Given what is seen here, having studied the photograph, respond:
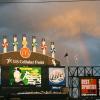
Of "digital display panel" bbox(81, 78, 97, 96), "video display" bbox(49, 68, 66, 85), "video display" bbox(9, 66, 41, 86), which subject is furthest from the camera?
"video display" bbox(49, 68, 66, 85)

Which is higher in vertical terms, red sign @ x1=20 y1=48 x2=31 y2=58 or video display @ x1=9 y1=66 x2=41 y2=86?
red sign @ x1=20 y1=48 x2=31 y2=58

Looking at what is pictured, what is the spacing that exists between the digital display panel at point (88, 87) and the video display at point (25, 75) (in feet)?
34.8

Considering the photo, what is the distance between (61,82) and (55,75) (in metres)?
1.57

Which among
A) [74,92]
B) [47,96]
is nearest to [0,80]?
[47,96]

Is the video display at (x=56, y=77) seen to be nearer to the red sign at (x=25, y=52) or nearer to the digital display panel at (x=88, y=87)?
the red sign at (x=25, y=52)

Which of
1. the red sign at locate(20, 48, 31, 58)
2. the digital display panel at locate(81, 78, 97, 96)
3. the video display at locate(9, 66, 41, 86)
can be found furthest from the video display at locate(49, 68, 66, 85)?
the digital display panel at locate(81, 78, 97, 96)

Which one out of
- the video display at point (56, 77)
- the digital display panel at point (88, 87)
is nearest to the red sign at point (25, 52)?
the video display at point (56, 77)

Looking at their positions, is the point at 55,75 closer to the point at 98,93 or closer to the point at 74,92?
the point at 74,92

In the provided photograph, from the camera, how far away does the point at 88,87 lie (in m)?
58.6

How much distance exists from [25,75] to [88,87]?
11.6 metres

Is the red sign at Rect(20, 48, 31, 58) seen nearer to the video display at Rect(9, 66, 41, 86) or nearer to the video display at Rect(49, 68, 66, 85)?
the video display at Rect(9, 66, 41, 86)

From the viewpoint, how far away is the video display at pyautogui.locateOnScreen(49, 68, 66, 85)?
66938mm

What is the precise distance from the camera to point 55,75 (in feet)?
220

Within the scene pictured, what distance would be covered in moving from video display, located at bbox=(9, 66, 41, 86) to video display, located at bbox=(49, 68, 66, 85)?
1852 millimetres
